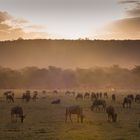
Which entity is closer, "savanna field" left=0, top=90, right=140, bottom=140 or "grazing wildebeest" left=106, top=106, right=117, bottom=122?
"savanna field" left=0, top=90, right=140, bottom=140

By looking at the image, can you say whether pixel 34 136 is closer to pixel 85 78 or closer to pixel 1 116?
pixel 1 116

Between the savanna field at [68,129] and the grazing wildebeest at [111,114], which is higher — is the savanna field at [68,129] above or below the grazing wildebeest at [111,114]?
below

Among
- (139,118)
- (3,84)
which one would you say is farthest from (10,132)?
(3,84)

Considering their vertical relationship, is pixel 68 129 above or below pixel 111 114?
below

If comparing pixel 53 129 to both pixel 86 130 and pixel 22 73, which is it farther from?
pixel 22 73

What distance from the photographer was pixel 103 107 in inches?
1806

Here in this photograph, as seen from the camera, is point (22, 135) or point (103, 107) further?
point (103, 107)

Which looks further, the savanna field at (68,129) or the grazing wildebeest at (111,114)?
the grazing wildebeest at (111,114)

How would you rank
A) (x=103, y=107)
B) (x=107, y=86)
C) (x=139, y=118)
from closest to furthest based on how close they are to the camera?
(x=139, y=118) < (x=103, y=107) < (x=107, y=86)

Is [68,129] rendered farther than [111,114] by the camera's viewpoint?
No

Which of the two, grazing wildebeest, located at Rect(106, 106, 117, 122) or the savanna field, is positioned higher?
grazing wildebeest, located at Rect(106, 106, 117, 122)

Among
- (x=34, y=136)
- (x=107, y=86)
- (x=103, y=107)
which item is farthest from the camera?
(x=107, y=86)

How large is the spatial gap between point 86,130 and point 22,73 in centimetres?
16517

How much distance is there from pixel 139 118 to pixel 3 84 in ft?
464
